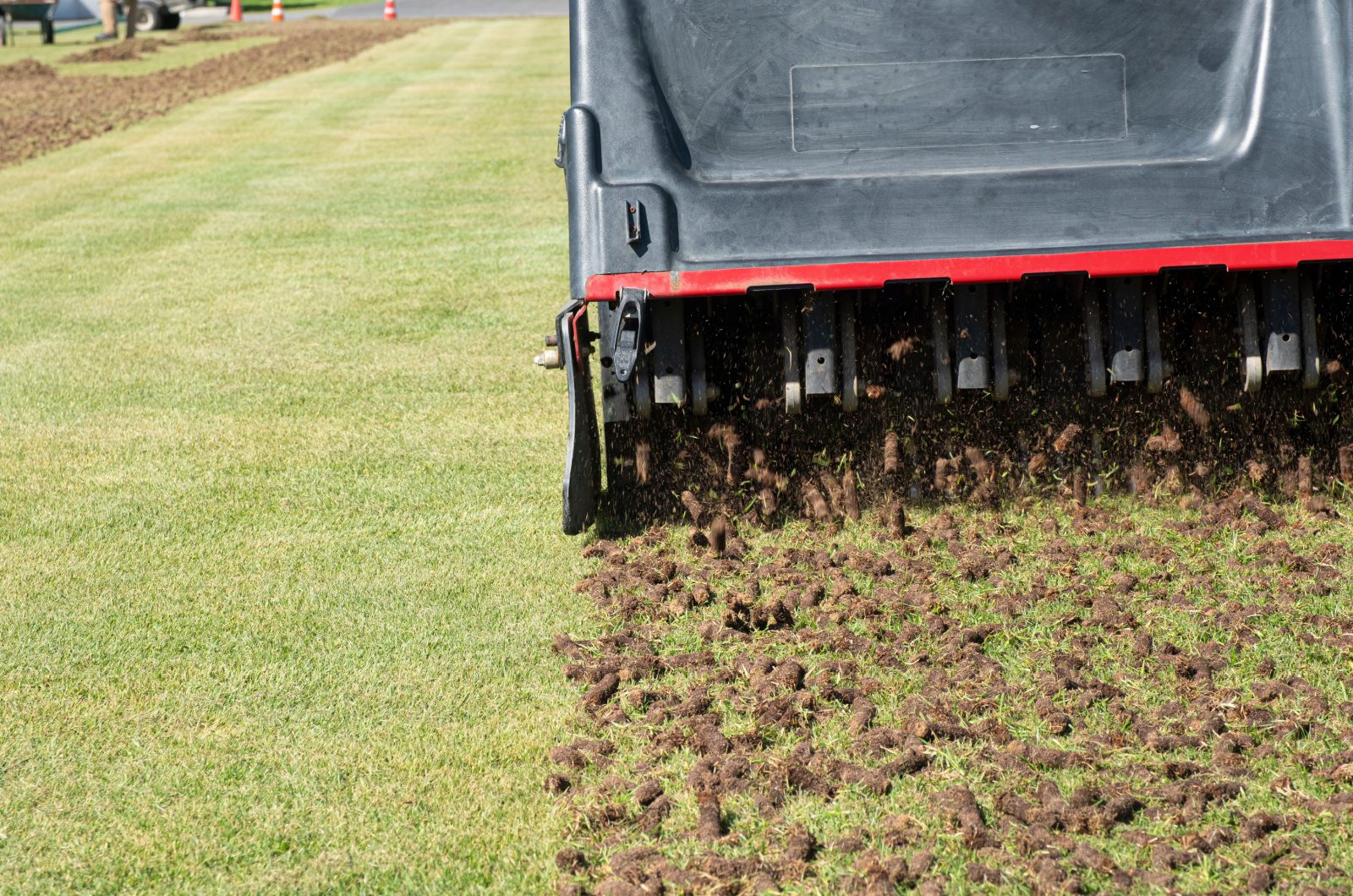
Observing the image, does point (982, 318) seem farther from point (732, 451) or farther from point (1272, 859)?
point (1272, 859)

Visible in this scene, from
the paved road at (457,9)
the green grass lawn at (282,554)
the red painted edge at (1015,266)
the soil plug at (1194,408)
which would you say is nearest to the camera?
the green grass lawn at (282,554)

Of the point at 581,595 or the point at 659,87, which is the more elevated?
the point at 659,87

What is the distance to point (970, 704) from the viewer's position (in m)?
3.69

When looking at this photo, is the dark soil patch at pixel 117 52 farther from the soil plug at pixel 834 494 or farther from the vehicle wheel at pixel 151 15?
the soil plug at pixel 834 494

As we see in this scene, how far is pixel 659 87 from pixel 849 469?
56.1 inches

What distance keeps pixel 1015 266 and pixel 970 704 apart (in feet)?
4.77

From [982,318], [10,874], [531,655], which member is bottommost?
[10,874]

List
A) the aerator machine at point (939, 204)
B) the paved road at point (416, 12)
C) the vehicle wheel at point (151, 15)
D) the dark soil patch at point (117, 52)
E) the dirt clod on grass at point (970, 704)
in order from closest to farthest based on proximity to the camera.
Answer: the dirt clod on grass at point (970, 704), the aerator machine at point (939, 204), the dark soil patch at point (117, 52), the vehicle wheel at point (151, 15), the paved road at point (416, 12)

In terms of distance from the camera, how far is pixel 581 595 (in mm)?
4516

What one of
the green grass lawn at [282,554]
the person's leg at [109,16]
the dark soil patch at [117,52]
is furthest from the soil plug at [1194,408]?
the person's leg at [109,16]

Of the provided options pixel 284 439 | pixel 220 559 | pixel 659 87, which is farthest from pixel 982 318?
pixel 284 439

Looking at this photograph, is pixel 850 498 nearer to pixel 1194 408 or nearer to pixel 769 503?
pixel 769 503

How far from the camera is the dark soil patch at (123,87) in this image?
55.8ft

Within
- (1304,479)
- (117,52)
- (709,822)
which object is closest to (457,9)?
(117,52)
